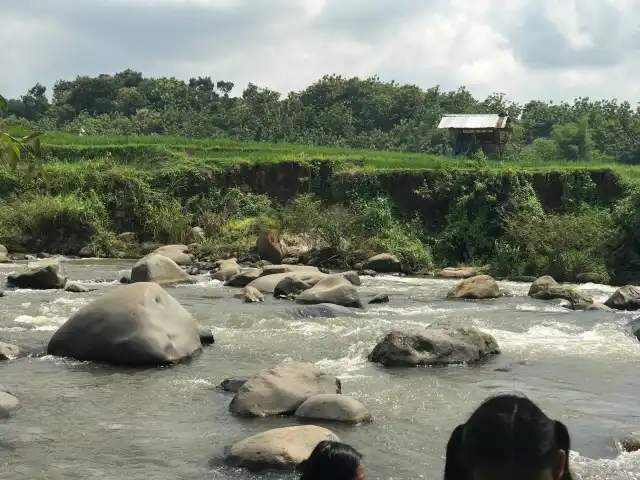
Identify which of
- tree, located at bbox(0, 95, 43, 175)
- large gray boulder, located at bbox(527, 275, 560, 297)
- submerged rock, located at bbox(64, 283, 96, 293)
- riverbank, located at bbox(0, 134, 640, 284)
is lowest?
submerged rock, located at bbox(64, 283, 96, 293)

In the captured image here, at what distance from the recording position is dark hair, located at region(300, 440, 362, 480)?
7.50 feet

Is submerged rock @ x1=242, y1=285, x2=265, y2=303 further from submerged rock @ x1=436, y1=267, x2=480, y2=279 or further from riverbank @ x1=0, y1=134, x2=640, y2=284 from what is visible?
riverbank @ x1=0, y1=134, x2=640, y2=284

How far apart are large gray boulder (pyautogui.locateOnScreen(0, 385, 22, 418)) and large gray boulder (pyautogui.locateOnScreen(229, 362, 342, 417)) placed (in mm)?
2041

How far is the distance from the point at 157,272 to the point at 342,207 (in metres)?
9.64

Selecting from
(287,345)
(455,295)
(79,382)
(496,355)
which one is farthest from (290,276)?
(79,382)

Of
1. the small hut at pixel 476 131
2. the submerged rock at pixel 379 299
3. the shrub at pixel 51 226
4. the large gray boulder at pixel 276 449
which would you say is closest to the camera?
the large gray boulder at pixel 276 449

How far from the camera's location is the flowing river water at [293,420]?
6.59 metres

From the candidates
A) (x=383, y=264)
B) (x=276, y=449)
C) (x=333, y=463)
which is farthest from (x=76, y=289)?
(x=333, y=463)

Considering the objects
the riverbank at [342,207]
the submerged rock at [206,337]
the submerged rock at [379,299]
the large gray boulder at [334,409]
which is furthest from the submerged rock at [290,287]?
the large gray boulder at [334,409]

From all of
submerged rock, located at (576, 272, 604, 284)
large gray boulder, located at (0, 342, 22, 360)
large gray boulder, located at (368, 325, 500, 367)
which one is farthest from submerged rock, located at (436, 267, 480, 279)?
large gray boulder, located at (0, 342, 22, 360)

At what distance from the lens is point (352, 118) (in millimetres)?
50125

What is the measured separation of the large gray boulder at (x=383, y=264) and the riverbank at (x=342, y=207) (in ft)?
2.53

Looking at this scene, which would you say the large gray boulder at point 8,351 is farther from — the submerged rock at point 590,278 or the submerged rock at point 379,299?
the submerged rock at point 590,278

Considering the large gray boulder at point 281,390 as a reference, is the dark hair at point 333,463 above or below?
above
